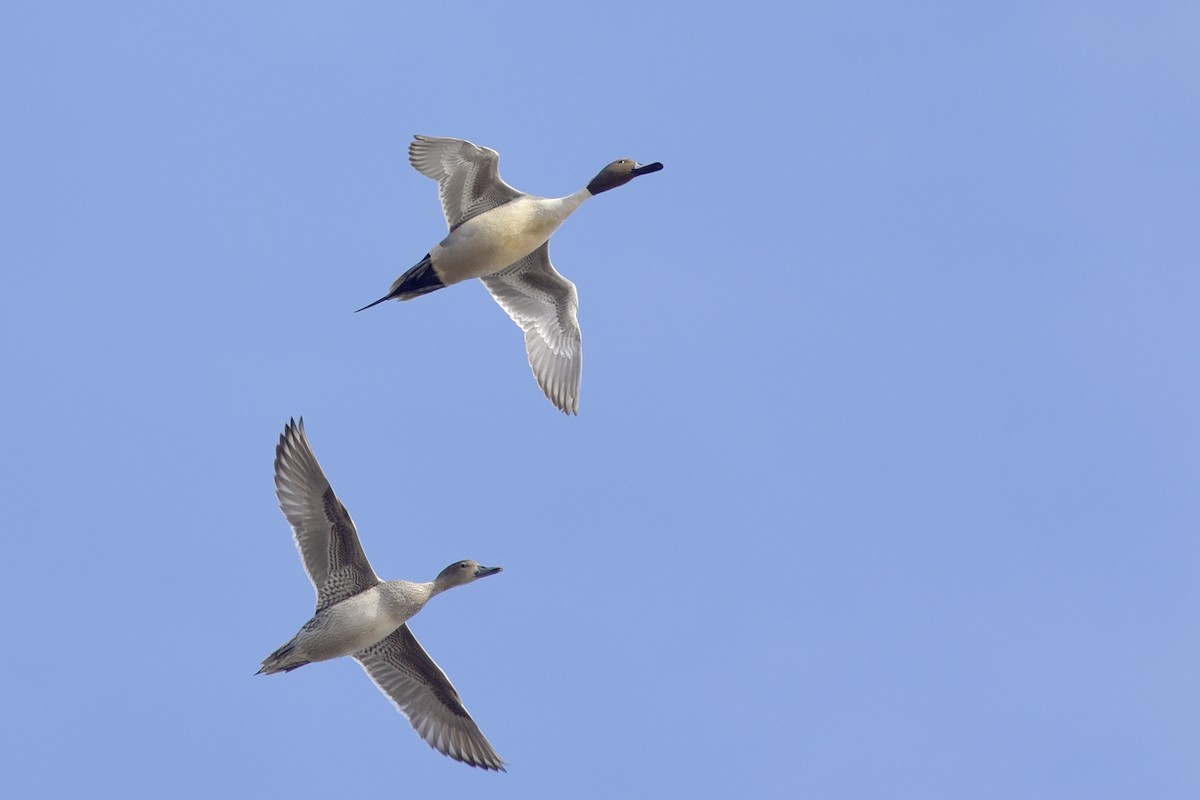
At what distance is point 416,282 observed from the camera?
1605cm

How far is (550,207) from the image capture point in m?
16.2

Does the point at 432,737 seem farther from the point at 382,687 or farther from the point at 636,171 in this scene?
the point at 636,171

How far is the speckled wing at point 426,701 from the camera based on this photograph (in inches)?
575

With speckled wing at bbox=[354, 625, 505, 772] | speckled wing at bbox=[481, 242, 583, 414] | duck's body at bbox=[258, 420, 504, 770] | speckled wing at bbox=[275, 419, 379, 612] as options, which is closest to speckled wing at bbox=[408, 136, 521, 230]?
speckled wing at bbox=[481, 242, 583, 414]

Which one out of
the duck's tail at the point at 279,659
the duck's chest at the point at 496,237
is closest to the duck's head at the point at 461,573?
the duck's tail at the point at 279,659

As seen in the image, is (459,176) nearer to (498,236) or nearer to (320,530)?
(498,236)

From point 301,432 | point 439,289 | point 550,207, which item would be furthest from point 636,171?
point 301,432

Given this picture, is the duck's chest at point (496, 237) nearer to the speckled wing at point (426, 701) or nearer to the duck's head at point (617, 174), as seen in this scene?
the duck's head at point (617, 174)

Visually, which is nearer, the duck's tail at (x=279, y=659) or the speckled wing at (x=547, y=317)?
the duck's tail at (x=279, y=659)

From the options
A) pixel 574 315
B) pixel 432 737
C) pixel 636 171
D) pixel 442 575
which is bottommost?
pixel 432 737

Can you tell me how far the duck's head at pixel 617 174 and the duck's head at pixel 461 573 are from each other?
3.88 m

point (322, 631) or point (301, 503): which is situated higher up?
point (301, 503)

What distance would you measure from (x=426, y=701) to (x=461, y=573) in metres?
1.09

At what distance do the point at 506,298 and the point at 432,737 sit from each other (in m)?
4.49
